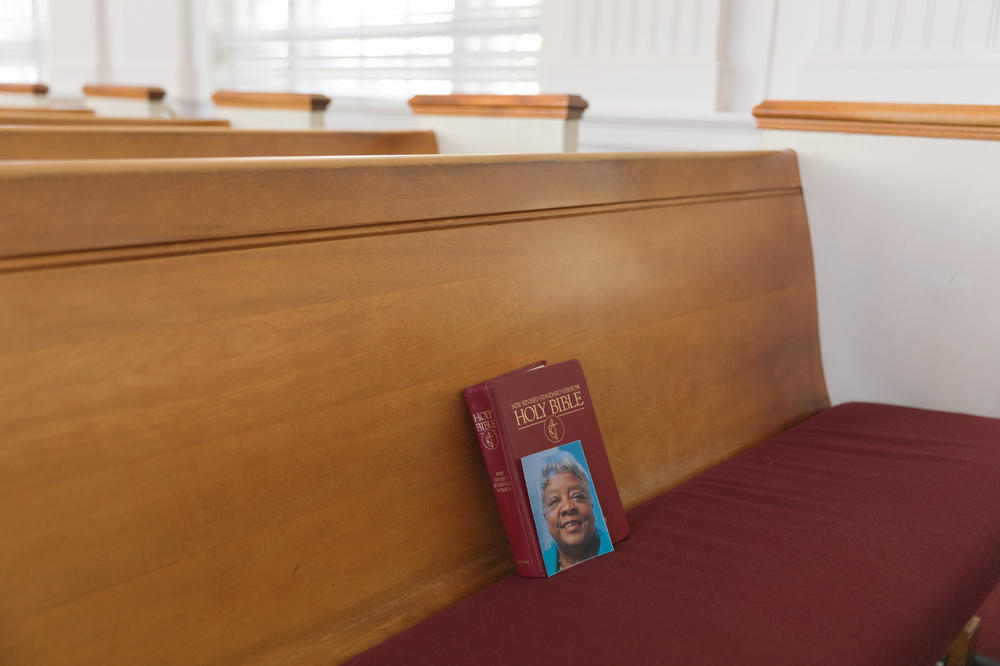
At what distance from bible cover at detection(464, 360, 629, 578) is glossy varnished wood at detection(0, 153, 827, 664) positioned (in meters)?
0.06

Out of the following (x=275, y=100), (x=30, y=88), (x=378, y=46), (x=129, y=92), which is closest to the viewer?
(x=275, y=100)

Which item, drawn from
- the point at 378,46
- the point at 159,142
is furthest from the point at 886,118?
the point at 378,46

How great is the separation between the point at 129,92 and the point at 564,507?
4.23 m

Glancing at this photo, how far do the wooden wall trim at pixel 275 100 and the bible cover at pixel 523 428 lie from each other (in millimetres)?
2694

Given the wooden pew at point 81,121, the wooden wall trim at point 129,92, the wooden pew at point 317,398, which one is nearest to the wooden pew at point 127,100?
the wooden wall trim at point 129,92

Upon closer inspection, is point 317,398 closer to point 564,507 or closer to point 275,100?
point 564,507

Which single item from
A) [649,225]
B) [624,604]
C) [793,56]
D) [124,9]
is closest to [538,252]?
[649,225]

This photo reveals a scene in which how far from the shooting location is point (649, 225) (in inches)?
66.2

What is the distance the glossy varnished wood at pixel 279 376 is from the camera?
0.88 meters

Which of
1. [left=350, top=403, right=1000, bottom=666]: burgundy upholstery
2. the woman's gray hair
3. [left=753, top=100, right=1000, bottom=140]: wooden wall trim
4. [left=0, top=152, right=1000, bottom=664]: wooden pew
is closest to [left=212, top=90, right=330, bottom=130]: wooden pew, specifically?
[left=753, top=100, right=1000, bottom=140]: wooden wall trim

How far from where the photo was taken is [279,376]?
3.49 feet

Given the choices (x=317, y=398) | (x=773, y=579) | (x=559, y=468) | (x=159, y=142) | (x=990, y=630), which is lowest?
(x=990, y=630)

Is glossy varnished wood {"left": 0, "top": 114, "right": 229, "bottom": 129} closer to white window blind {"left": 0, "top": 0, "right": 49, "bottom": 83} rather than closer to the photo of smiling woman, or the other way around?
the photo of smiling woman

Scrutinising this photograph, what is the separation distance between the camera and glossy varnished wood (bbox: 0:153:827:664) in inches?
34.4
